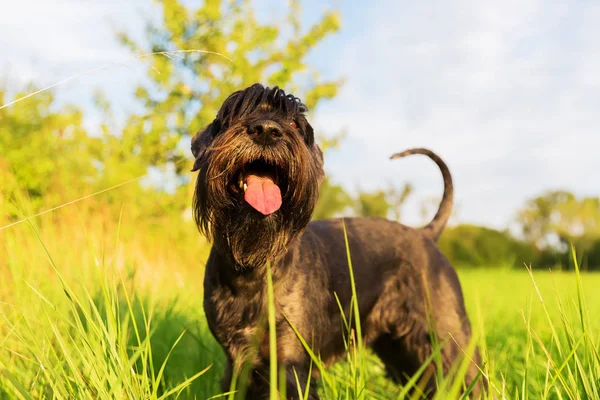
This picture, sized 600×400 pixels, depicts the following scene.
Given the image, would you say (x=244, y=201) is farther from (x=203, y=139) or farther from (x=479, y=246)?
(x=479, y=246)

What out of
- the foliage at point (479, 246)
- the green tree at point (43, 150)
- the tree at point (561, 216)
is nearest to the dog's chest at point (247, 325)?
the green tree at point (43, 150)

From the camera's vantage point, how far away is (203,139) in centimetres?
297

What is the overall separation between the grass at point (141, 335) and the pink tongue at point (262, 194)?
659 mm

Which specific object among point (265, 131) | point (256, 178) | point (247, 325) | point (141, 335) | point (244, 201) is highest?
point (265, 131)

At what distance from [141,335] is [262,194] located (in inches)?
81.0

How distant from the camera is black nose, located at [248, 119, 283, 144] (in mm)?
2410

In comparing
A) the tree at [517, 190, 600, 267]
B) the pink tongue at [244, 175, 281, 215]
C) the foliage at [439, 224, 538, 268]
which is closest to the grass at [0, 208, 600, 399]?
the pink tongue at [244, 175, 281, 215]

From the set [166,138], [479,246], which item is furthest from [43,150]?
[479,246]

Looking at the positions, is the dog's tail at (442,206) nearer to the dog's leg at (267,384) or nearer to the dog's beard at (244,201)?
the dog's beard at (244,201)

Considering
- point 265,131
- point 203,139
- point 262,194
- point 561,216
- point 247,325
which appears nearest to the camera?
point 265,131

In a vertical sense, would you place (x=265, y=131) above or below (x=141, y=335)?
above

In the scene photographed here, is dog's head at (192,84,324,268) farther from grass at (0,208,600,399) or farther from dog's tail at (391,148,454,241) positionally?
dog's tail at (391,148,454,241)

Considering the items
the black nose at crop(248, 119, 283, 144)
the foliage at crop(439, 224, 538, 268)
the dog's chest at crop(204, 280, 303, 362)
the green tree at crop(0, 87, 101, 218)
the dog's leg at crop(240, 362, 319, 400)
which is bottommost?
the foliage at crop(439, 224, 538, 268)

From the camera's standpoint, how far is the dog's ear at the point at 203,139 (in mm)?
2863
